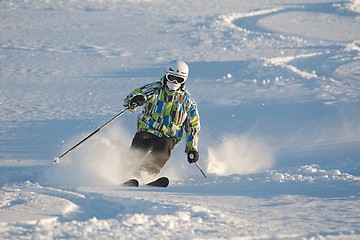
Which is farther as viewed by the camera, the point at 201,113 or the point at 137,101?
the point at 201,113

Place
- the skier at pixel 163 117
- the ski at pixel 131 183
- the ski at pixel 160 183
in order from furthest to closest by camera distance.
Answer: the skier at pixel 163 117, the ski at pixel 160 183, the ski at pixel 131 183

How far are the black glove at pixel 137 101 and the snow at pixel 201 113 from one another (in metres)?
0.63

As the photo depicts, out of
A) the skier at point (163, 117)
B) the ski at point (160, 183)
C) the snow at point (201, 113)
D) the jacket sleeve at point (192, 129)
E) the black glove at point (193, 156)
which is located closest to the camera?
the snow at point (201, 113)

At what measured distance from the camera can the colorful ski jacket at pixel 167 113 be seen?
8297 mm

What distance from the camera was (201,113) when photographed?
39.3 ft

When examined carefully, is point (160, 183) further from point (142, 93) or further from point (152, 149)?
point (142, 93)

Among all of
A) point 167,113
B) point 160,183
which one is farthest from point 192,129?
point 160,183

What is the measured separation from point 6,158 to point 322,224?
4.95 m

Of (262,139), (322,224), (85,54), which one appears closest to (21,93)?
(85,54)

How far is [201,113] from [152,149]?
3.78 m

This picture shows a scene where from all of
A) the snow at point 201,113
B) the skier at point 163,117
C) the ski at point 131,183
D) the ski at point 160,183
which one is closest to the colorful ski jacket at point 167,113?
the skier at point 163,117

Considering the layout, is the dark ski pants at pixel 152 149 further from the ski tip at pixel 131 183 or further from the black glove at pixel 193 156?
the ski tip at pixel 131 183

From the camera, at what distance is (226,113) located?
11.9 meters

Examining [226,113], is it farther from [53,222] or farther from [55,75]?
[53,222]
